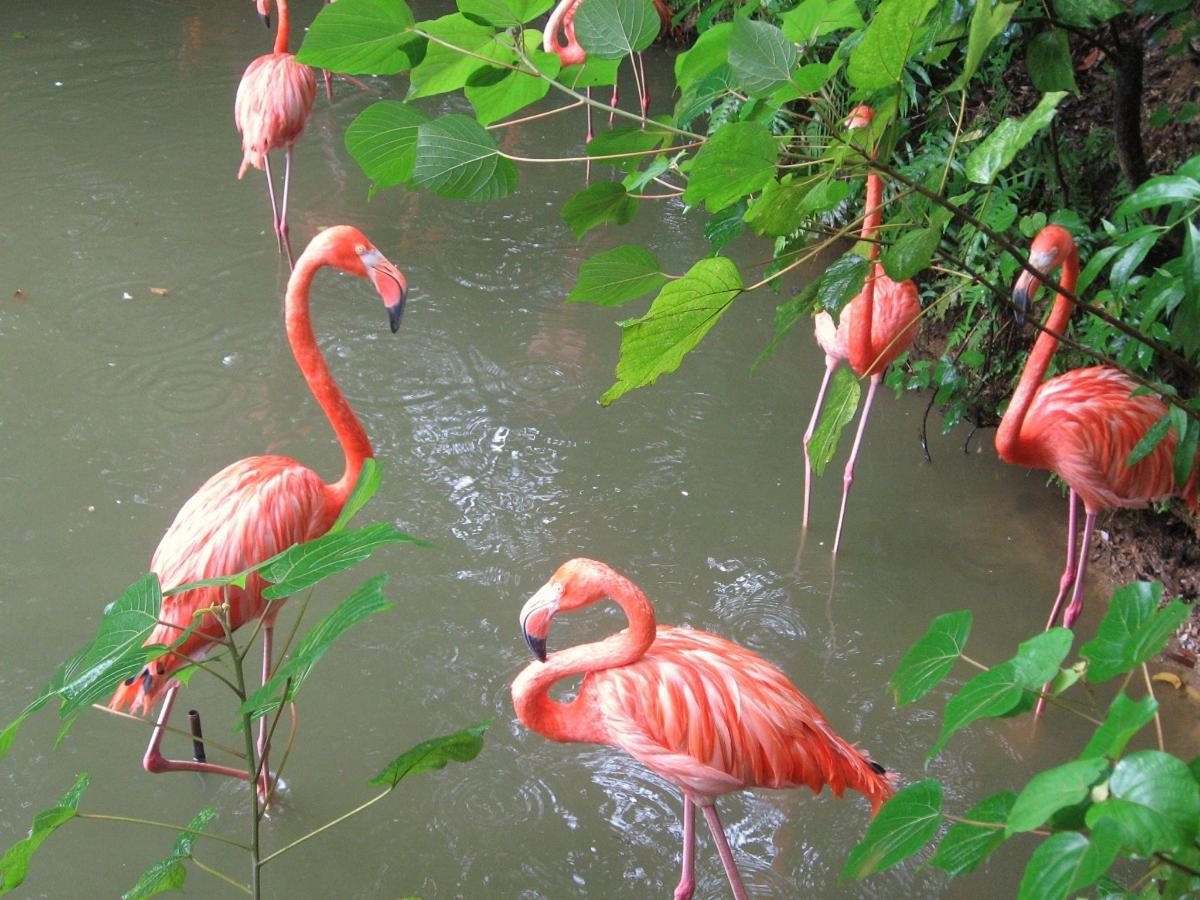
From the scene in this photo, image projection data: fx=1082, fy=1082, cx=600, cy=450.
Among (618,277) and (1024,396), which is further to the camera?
(1024,396)

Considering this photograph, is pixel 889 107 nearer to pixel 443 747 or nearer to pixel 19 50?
pixel 443 747

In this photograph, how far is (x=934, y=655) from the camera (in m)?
1.08

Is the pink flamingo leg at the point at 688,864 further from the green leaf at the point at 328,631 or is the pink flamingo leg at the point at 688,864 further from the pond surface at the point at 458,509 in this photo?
the green leaf at the point at 328,631

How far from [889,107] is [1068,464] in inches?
90.4

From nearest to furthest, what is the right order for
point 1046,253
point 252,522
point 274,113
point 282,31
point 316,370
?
point 252,522 → point 1046,253 → point 316,370 → point 274,113 → point 282,31

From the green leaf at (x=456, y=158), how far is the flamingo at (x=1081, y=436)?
2.19 m

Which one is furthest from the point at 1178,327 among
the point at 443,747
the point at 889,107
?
the point at 443,747

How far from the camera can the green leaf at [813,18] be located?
1193 millimetres

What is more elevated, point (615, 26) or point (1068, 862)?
point (615, 26)

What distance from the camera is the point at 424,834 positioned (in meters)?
2.60

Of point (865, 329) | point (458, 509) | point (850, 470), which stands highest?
point (865, 329)

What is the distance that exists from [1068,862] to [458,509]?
302 centimetres

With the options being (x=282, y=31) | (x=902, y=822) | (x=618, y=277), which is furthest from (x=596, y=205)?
(x=282, y=31)

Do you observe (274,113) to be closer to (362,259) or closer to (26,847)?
(362,259)
